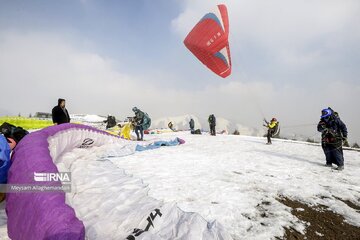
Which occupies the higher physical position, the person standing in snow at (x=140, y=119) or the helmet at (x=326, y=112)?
the helmet at (x=326, y=112)

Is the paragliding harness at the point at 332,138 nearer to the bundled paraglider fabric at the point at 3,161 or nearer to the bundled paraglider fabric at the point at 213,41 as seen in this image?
the bundled paraglider fabric at the point at 213,41

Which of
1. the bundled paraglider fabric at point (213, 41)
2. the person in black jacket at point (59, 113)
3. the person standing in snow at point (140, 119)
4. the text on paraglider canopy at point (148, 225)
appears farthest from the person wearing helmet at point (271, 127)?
the text on paraglider canopy at point (148, 225)

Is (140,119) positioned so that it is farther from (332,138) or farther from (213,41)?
(332,138)

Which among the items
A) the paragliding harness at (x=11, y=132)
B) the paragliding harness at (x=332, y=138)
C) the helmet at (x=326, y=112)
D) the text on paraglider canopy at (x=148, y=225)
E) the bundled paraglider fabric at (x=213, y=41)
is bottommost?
the text on paraglider canopy at (x=148, y=225)

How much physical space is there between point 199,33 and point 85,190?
442 inches

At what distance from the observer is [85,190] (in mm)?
3832

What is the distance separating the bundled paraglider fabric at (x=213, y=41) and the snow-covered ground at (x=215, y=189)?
25.0ft

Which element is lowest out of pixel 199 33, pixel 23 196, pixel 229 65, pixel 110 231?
pixel 110 231

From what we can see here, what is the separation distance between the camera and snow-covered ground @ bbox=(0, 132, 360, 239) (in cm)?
302

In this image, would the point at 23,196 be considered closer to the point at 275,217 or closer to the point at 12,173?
the point at 12,173

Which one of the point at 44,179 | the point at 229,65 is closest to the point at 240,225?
the point at 44,179

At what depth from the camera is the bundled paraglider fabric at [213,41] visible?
Answer: 12414mm

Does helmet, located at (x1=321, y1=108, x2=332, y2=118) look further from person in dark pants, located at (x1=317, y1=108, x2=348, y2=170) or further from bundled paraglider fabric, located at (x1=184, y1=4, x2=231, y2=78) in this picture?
bundled paraglider fabric, located at (x1=184, y1=4, x2=231, y2=78)

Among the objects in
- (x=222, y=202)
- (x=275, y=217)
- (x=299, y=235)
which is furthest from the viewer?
(x=222, y=202)
